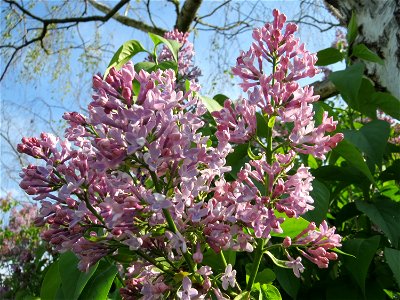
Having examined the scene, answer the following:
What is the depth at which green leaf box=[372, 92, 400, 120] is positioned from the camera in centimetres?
134

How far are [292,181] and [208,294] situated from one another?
19 centimetres

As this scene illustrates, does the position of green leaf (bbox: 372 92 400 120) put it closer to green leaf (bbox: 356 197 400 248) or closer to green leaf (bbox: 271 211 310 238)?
green leaf (bbox: 356 197 400 248)

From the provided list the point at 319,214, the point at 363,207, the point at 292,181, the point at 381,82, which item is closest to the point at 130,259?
the point at 292,181

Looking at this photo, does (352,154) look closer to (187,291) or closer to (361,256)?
(361,256)

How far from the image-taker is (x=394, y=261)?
3.14ft

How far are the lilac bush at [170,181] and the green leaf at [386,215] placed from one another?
396 mm

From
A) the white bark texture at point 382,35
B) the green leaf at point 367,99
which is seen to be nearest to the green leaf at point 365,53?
the green leaf at point 367,99

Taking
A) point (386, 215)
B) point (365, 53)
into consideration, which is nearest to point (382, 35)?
point (365, 53)

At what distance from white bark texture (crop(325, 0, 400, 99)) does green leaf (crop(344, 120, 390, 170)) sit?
0.46 metres

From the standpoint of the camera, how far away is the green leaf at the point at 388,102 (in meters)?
1.34

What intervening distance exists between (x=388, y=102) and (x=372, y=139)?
0.25 m

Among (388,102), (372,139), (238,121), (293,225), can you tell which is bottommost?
(293,225)

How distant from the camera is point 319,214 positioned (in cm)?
95

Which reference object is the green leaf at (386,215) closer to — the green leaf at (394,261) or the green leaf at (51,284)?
the green leaf at (394,261)
